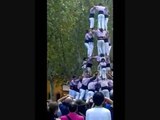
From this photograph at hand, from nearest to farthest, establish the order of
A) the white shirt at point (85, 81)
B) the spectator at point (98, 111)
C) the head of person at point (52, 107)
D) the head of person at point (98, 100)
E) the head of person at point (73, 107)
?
the head of person at point (52, 107), the spectator at point (98, 111), the head of person at point (98, 100), the head of person at point (73, 107), the white shirt at point (85, 81)

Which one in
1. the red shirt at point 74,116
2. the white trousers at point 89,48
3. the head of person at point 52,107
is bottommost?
the red shirt at point 74,116

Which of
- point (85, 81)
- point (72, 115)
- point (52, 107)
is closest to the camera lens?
point (52, 107)

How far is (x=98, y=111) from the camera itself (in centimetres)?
220

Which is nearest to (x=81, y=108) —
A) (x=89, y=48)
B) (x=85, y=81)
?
(x=89, y=48)

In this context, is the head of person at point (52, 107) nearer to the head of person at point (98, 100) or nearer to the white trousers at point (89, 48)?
the head of person at point (98, 100)

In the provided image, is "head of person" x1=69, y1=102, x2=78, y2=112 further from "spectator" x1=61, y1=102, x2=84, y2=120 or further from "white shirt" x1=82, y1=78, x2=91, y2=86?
"white shirt" x1=82, y1=78, x2=91, y2=86

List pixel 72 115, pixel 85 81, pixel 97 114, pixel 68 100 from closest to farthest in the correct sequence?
pixel 97 114
pixel 72 115
pixel 68 100
pixel 85 81

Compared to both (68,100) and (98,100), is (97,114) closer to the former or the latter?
(98,100)

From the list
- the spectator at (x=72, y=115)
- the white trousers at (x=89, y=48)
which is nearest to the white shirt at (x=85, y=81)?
the white trousers at (x=89, y=48)

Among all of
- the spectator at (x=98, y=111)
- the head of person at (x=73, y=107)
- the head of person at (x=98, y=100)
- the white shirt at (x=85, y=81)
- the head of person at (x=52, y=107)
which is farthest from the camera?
the white shirt at (x=85, y=81)

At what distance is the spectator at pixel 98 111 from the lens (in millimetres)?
2075

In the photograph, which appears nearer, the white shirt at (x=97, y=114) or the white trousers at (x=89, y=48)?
the white shirt at (x=97, y=114)
